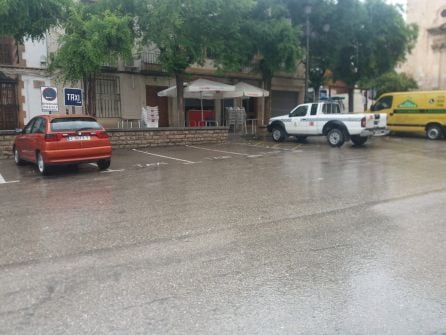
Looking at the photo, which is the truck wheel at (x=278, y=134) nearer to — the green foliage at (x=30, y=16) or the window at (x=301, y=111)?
the window at (x=301, y=111)

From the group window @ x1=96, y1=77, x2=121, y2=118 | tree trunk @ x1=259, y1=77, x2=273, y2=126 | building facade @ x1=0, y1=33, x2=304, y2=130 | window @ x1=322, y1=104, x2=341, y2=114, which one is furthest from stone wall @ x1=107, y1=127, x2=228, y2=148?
tree trunk @ x1=259, y1=77, x2=273, y2=126

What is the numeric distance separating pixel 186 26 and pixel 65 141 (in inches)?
341

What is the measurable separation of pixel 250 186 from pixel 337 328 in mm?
5849

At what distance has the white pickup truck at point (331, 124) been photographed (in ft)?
54.2

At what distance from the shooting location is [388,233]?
5.54 metres

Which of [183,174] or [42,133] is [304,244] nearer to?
[183,174]

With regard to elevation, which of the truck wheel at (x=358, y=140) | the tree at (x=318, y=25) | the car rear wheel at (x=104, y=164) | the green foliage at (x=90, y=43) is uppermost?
the tree at (x=318, y=25)

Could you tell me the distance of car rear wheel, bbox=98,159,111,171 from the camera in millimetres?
11566

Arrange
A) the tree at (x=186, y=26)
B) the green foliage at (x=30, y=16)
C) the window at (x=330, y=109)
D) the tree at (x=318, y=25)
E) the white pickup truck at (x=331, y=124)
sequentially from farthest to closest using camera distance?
1. the tree at (x=318, y=25)
2. the window at (x=330, y=109)
3. the white pickup truck at (x=331, y=124)
4. the tree at (x=186, y=26)
5. the green foliage at (x=30, y=16)

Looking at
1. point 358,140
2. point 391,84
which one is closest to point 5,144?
point 358,140

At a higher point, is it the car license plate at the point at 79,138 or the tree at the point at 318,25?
the tree at the point at 318,25

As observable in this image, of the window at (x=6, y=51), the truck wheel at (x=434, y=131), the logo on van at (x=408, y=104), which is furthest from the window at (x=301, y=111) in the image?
the window at (x=6, y=51)

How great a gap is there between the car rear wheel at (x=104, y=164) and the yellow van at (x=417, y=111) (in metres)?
15.6

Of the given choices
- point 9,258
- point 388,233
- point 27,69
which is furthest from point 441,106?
point 9,258
